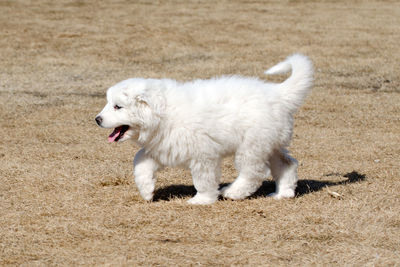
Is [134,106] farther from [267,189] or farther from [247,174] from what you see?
[267,189]

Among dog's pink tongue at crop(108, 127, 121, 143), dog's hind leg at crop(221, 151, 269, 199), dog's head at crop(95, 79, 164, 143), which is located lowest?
dog's hind leg at crop(221, 151, 269, 199)

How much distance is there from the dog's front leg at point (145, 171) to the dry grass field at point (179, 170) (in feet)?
0.51

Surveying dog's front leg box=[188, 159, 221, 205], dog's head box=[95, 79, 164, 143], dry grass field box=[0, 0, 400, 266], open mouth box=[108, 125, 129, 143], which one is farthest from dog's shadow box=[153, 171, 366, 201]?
dog's head box=[95, 79, 164, 143]

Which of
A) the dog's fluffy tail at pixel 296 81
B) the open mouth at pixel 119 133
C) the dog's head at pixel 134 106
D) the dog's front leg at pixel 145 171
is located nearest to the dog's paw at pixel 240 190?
the dog's front leg at pixel 145 171

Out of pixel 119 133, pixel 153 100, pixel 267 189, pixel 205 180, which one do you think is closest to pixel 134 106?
pixel 153 100

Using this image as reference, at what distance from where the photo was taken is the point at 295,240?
164 inches

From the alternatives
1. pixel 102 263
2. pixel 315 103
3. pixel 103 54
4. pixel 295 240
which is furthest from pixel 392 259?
pixel 103 54

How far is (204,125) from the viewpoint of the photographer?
15.4 ft

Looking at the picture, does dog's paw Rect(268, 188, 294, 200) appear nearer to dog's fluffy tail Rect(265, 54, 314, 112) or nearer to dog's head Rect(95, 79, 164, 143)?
dog's fluffy tail Rect(265, 54, 314, 112)

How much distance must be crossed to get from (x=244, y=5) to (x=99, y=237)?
15499mm

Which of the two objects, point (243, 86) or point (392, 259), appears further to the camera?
point (243, 86)

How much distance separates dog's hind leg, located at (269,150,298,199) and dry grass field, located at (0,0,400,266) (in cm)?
12

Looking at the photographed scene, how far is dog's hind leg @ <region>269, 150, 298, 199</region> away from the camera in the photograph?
16.9ft

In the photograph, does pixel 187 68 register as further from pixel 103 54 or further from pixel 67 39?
pixel 67 39
